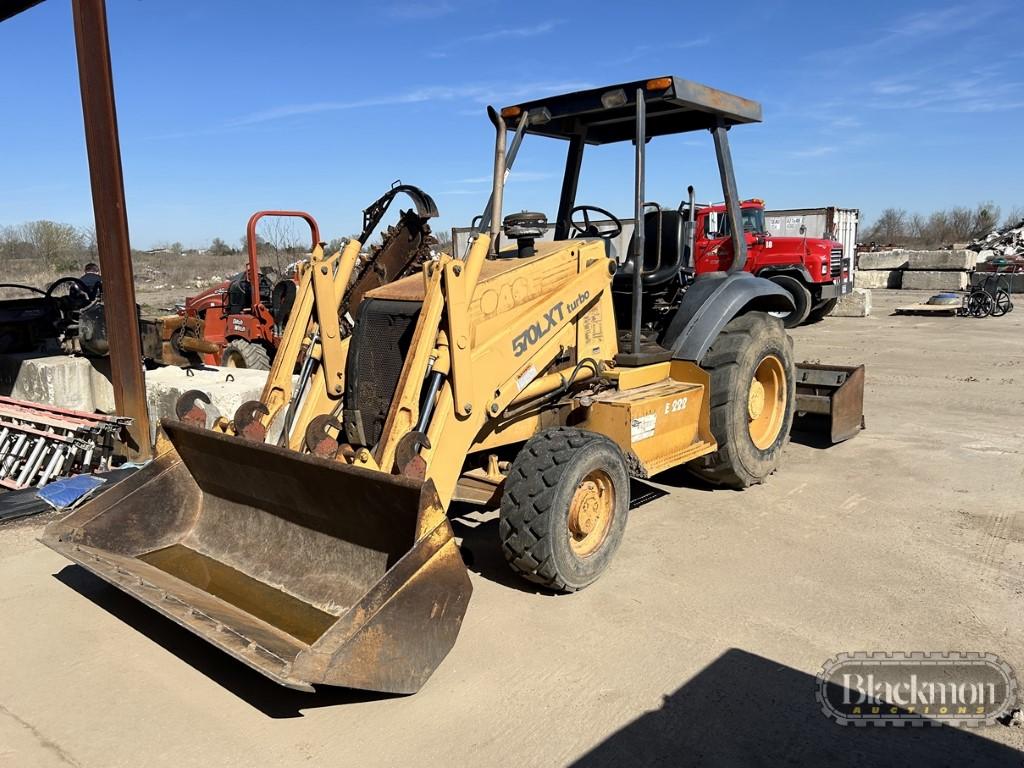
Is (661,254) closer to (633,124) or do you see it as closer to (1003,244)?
(633,124)

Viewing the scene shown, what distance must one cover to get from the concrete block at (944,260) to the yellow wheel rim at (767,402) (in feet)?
71.5

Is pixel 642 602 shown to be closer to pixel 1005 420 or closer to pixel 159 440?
pixel 159 440

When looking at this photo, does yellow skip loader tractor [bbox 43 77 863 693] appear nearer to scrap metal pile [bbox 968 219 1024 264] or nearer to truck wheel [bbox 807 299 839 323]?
truck wheel [bbox 807 299 839 323]

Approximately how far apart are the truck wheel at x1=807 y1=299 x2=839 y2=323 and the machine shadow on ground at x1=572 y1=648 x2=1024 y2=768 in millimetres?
15440

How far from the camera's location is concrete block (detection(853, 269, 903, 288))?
2598 centimetres

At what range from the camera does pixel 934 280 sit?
2498 cm

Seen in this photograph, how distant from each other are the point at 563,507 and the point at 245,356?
7.52 meters

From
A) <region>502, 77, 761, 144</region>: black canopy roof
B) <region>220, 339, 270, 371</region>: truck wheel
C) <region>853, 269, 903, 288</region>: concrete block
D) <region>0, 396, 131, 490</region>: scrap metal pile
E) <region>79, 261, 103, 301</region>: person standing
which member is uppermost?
<region>502, 77, 761, 144</region>: black canopy roof

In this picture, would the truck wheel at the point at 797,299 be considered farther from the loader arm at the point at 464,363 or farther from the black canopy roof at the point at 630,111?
the loader arm at the point at 464,363

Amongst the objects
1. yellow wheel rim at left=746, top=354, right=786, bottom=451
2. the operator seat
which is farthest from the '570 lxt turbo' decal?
yellow wheel rim at left=746, top=354, right=786, bottom=451

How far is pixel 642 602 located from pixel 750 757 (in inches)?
48.4

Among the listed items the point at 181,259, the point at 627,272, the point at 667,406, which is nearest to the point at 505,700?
the point at 667,406

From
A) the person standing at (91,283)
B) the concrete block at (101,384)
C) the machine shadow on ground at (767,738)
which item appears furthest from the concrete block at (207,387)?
the machine shadow on ground at (767,738)

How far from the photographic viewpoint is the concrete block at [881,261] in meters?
26.6
